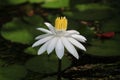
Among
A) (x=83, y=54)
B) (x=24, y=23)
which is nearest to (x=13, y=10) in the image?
(x=24, y=23)

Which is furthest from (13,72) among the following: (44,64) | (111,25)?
(111,25)

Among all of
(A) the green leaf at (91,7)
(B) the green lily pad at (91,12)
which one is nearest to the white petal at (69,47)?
(B) the green lily pad at (91,12)

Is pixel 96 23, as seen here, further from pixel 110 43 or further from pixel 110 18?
pixel 110 43

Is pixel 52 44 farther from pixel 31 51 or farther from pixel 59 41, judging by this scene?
pixel 31 51

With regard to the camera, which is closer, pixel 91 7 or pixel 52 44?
pixel 52 44

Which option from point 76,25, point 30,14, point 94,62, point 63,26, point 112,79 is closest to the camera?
point 63,26

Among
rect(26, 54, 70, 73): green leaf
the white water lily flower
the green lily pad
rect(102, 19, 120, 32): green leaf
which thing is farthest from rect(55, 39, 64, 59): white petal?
the green lily pad

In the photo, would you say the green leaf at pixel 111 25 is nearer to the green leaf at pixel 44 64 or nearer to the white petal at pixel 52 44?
the green leaf at pixel 44 64
